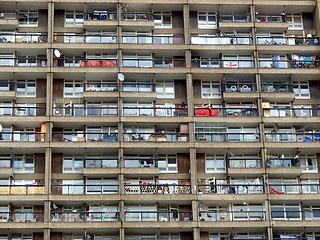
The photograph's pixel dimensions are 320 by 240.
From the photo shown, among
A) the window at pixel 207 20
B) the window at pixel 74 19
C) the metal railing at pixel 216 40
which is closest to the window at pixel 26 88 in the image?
the window at pixel 74 19

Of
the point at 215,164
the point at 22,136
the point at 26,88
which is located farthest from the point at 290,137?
the point at 26,88

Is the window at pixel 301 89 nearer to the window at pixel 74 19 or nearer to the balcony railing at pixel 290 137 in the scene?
the balcony railing at pixel 290 137

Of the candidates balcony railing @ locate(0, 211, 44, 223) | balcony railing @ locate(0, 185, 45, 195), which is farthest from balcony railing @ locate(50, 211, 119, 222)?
balcony railing @ locate(0, 185, 45, 195)

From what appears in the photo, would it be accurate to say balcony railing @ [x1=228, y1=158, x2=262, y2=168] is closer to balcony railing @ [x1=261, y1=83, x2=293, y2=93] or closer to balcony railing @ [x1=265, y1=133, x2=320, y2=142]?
balcony railing @ [x1=265, y1=133, x2=320, y2=142]

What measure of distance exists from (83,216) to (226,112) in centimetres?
1630

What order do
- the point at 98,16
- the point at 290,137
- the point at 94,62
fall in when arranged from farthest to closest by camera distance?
the point at 98,16 → the point at 94,62 → the point at 290,137

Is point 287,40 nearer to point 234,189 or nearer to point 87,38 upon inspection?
point 234,189

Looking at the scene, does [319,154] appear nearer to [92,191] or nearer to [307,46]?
[307,46]

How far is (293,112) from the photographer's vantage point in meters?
74.2

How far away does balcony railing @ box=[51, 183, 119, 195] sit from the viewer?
7019 cm

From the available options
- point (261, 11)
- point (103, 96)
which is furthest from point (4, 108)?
point (261, 11)

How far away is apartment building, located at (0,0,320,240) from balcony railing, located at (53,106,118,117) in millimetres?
91

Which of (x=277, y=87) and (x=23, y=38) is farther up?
(x=23, y=38)

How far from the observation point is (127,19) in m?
76.3
